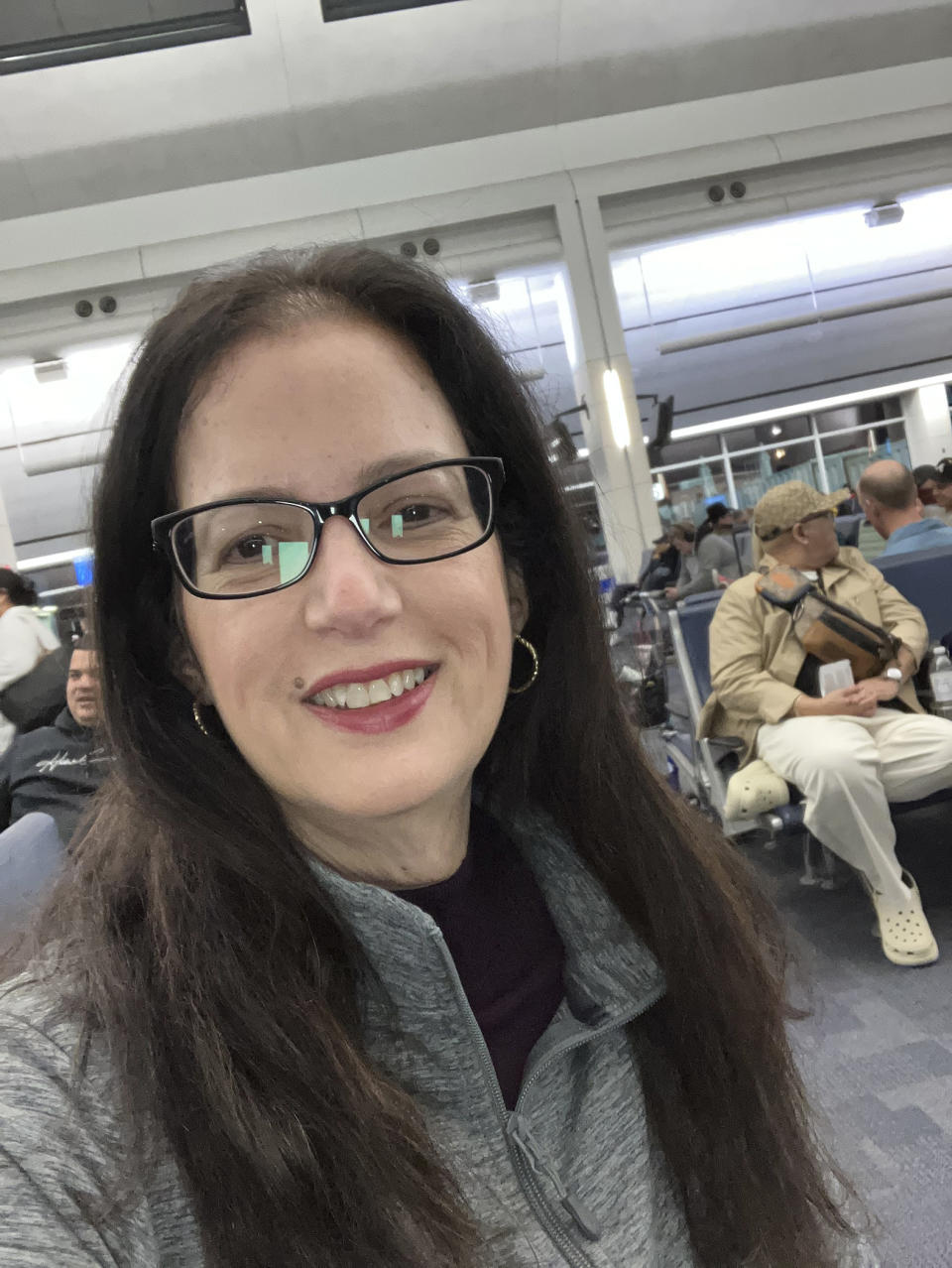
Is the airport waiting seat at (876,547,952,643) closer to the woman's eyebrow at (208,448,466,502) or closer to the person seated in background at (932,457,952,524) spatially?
the person seated in background at (932,457,952,524)

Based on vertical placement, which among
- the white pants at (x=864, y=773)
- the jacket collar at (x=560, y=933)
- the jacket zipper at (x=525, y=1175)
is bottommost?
the white pants at (x=864, y=773)

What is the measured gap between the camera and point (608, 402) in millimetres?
8195

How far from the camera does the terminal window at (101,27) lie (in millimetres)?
5656

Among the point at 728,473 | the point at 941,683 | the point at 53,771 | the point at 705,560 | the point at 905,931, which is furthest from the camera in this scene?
the point at 728,473

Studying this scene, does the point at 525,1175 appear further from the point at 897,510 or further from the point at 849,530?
the point at 849,530

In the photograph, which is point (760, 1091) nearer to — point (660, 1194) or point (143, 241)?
point (660, 1194)

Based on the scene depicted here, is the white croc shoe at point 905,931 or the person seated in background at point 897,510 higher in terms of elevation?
the person seated in background at point 897,510

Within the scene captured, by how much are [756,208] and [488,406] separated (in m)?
8.44

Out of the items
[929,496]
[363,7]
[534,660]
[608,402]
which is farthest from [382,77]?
[534,660]

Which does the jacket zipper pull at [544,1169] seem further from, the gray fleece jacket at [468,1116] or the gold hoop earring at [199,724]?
the gold hoop earring at [199,724]

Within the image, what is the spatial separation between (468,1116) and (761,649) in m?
3.02

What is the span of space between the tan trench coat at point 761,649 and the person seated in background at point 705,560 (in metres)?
1.55

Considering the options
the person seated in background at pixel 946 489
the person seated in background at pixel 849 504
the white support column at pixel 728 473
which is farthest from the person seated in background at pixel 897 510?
the white support column at pixel 728 473

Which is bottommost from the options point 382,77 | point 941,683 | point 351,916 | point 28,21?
point 941,683
